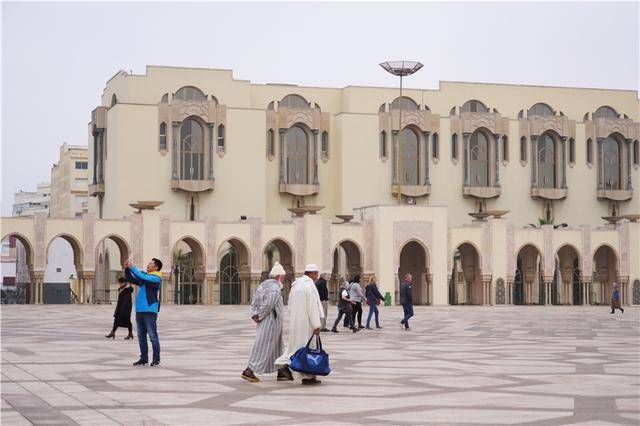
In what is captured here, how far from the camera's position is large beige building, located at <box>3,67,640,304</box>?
54.1 m

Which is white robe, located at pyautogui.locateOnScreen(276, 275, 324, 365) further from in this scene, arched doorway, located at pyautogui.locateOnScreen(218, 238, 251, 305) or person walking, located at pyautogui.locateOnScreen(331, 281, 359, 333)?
arched doorway, located at pyautogui.locateOnScreen(218, 238, 251, 305)

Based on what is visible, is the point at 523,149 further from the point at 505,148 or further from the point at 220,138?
the point at 220,138

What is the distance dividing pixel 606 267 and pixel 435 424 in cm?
5359

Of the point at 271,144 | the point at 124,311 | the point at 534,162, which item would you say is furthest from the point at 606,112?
the point at 124,311

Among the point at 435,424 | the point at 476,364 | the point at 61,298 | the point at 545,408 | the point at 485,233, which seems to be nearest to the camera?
the point at 435,424

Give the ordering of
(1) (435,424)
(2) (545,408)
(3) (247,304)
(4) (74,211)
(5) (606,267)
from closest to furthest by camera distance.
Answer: (1) (435,424) < (2) (545,408) < (3) (247,304) < (5) (606,267) < (4) (74,211)

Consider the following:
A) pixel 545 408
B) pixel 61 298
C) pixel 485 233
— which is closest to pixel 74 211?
pixel 61 298

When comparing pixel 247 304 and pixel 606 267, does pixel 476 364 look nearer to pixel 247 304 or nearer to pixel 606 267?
pixel 247 304

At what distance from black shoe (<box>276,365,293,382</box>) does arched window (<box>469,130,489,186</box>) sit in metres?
54.8

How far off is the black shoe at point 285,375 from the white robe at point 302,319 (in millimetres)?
79

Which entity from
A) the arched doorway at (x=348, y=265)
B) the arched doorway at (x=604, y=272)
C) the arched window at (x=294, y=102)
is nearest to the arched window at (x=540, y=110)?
the arched doorway at (x=604, y=272)

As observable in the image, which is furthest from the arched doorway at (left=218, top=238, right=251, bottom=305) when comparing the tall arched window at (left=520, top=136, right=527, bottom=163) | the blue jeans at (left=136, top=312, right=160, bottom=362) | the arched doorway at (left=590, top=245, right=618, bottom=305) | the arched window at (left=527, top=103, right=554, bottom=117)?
the blue jeans at (left=136, top=312, right=160, bottom=362)

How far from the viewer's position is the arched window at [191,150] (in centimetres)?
6256

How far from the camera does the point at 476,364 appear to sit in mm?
16375
